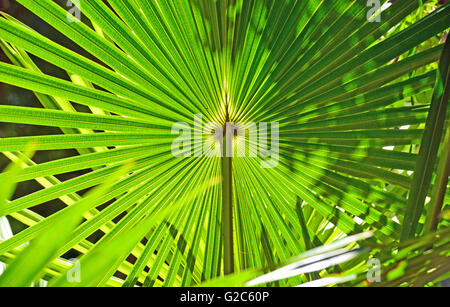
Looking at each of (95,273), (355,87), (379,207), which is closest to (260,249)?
(379,207)

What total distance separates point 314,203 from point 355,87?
294 millimetres

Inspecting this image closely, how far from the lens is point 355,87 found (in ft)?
2.46

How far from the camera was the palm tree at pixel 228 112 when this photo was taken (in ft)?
2.18

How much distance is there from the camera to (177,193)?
896 mm

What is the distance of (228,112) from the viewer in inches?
34.1

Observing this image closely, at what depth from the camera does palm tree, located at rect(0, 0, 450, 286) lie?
0.67m
